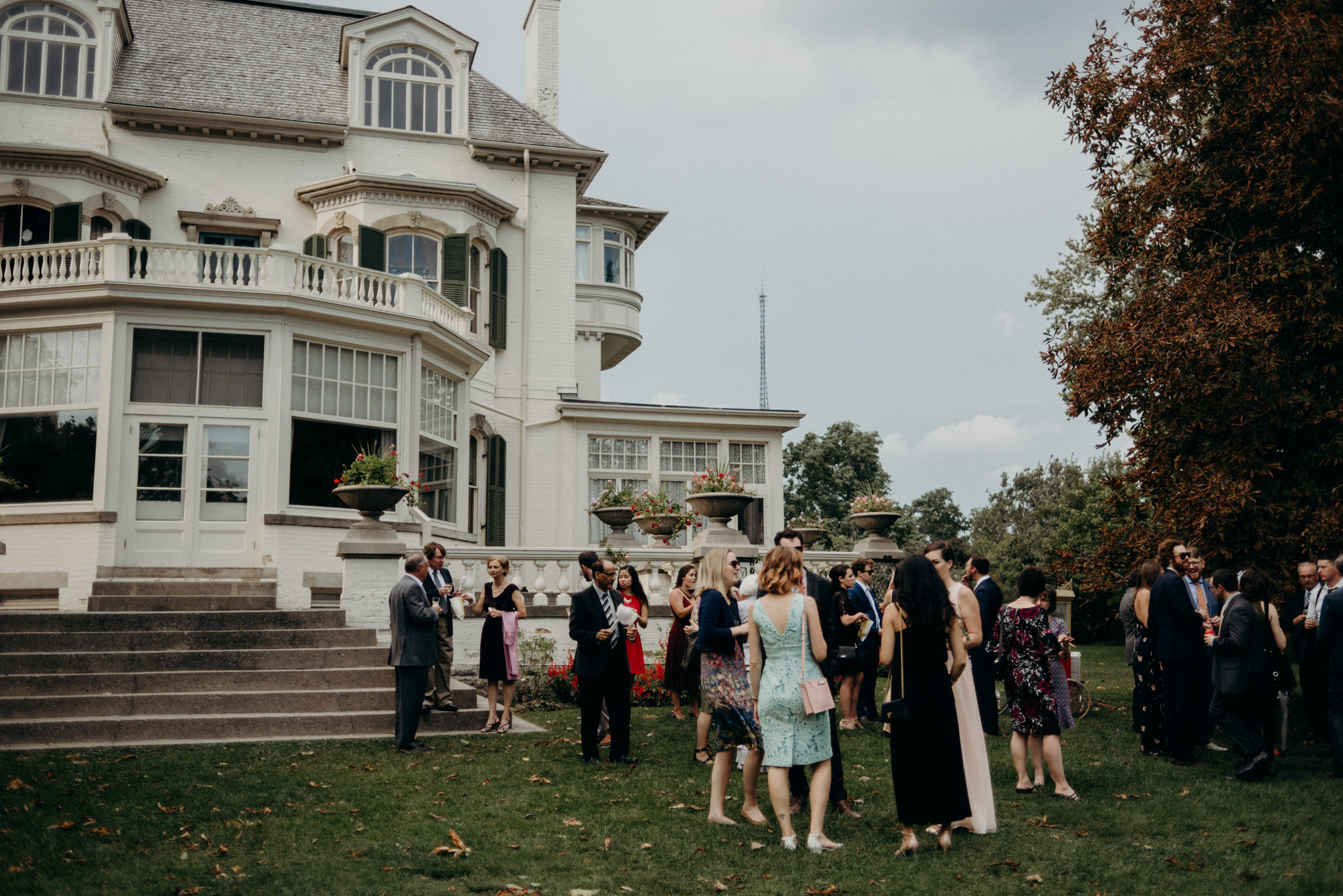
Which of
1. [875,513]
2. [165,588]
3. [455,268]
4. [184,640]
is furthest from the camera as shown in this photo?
[455,268]

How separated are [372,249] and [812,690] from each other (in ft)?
55.8

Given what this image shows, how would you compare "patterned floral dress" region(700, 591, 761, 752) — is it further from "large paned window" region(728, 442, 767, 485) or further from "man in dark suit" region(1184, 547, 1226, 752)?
"large paned window" region(728, 442, 767, 485)

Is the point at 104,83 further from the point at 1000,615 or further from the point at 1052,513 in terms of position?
the point at 1052,513

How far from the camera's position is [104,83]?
2189 centimetres

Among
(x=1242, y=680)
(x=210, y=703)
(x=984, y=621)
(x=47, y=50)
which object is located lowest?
(x=210, y=703)

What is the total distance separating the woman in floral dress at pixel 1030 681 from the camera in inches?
352

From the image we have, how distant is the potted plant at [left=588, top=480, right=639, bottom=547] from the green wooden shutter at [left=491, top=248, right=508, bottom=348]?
570 centimetres

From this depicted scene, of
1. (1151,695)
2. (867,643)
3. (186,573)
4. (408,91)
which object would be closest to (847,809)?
(867,643)

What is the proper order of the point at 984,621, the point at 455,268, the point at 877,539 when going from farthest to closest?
the point at 455,268, the point at 877,539, the point at 984,621

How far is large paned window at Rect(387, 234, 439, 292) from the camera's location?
73.7 ft

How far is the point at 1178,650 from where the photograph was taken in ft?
34.8

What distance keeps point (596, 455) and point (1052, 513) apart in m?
46.8

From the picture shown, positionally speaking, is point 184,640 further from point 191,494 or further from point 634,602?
point 634,602

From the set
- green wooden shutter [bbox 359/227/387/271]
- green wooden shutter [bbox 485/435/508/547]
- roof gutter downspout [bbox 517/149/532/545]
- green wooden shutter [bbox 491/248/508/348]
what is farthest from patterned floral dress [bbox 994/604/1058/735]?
green wooden shutter [bbox 491/248/508/348]
